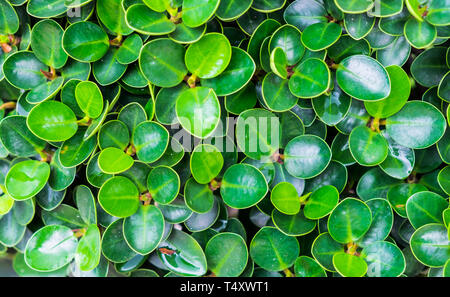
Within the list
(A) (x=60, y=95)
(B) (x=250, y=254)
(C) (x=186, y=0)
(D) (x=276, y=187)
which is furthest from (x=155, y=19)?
(B) (x=250, y=254)

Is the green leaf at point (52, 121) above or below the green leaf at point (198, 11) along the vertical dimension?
below

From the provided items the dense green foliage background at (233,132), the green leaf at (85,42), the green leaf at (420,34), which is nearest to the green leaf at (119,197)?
the dense green foliage background at (233,132)

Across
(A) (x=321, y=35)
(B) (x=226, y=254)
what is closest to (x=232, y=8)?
(A) (x=321, y=35)

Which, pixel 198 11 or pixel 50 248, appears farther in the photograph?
pixel 50 248

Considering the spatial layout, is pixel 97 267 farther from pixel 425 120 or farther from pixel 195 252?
pixel 425 120

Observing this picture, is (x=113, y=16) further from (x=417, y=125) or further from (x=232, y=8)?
(x=417, y=125)

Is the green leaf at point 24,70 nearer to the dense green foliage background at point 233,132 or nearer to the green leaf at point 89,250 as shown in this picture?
the dense green foliage background at point 233,132

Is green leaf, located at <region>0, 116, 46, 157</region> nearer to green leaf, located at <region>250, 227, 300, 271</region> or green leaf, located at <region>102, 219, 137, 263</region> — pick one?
green leaf, located at <region>102, 219, 137, 263</region>

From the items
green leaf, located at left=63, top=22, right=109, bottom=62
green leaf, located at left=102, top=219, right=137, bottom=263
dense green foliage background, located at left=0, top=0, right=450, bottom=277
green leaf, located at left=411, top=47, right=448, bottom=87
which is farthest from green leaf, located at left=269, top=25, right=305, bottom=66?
green leaf, located at left=102, top=219, right=137, bottom=263
